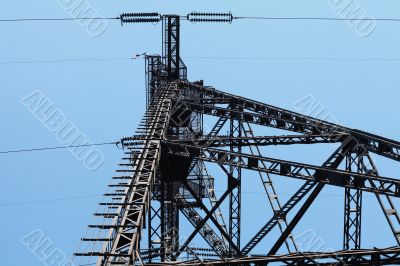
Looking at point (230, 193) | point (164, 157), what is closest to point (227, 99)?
point (230, 193)

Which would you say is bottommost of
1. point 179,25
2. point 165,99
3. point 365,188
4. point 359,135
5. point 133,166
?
point 365,188

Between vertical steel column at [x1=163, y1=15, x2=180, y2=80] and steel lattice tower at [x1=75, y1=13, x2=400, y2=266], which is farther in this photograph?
vertical steel column at [x1=163, y1=15, x2=180, y2=80]

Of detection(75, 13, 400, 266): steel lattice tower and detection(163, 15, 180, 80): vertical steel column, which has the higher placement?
detection(163, 15, 180, 80): vertical steel column

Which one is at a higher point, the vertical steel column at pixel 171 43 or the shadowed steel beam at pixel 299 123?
the vertical steel column at pixel 171 43

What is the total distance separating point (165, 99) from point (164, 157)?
7.38 metres

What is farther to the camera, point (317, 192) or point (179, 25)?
point (179, 25)

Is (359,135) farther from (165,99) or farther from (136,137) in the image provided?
(165,99)

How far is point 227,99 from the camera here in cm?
3412

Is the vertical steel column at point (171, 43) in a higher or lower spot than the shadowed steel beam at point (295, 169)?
higher

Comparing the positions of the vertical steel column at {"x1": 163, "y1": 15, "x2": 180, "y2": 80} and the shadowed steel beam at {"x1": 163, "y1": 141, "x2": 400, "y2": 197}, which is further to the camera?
the vertical steel column at {"x1": 163, "y1": 15, "x2": 180, "y2": 80}

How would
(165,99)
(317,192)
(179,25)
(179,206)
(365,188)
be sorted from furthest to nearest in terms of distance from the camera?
(179,25)
(179,206)
(165,99)
(317,192)
(365,188)

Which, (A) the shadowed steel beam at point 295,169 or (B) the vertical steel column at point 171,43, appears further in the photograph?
(B) the vertical steel column at point 171,43

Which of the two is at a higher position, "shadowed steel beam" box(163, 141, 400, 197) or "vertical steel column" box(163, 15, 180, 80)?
"vertical steel column" box(163, 15, 180, 80)

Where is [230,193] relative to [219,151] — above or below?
above
